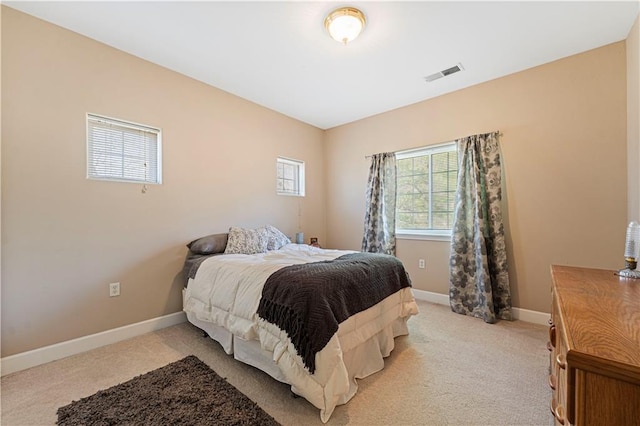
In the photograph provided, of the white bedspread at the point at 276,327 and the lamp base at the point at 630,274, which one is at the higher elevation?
the lamp base at the point at 630,274

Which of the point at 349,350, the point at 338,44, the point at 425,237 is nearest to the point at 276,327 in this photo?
the point at 349,350

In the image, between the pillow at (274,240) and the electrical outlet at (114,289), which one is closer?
the electrical outlet at (114,289)

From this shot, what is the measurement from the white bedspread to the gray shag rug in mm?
312

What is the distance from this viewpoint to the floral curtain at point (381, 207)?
3771 millimetres

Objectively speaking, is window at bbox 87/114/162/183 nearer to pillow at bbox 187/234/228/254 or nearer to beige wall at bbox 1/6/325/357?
beige wall at bbox 1/6/325/357

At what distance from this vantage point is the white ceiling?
1.95 m

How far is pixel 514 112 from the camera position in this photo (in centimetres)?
285

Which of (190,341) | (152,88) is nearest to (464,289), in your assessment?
(190,341)

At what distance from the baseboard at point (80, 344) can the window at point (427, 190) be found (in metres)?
3.08

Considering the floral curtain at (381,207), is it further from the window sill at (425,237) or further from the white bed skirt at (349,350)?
the white bed skirt at (349,350)

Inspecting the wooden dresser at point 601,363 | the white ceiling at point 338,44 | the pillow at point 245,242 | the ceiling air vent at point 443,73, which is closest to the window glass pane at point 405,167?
the white ceiling at point 338,44

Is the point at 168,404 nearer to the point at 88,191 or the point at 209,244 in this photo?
the point at 209,244

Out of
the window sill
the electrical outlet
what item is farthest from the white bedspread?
the window sill

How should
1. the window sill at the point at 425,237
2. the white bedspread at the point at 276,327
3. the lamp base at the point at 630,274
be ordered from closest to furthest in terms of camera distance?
the lamp base at the point at 630,274 → the white bedspread at the point at 276,327 → the window sill at the point at 425,237
